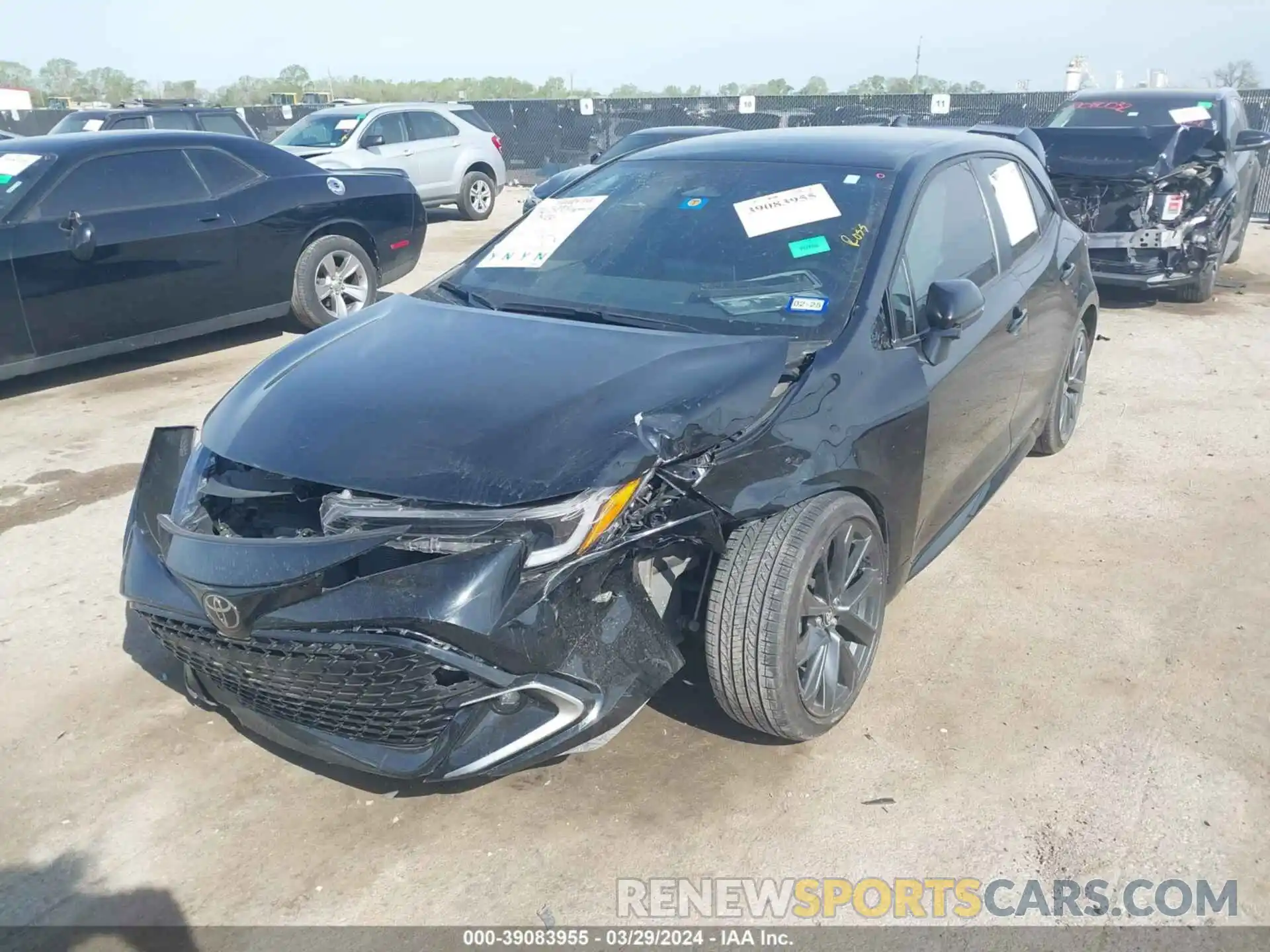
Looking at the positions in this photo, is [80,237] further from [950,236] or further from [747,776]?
[747,776]

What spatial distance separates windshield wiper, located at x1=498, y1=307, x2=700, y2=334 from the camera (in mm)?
3246

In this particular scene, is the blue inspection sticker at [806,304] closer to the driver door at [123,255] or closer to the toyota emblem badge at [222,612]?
the toyota emblem badge at [222,612]

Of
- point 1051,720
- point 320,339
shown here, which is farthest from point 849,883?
point 320,339

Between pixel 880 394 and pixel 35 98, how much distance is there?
1825 inches

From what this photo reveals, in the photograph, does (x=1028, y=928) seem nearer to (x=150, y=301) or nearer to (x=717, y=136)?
(x=717, y=136)

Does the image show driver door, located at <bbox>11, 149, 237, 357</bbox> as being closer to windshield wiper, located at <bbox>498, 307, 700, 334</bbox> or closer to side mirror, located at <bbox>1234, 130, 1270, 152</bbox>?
windshield wiper, located at <bbox>498, 307, 700, 334</bbox>

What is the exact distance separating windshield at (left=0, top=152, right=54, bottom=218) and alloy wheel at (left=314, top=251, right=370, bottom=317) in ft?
6.26

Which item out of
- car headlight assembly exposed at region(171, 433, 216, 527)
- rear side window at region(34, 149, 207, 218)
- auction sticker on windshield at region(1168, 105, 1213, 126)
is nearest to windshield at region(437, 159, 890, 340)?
car headlight assembly exposed at region(171, 433, 216, 527)

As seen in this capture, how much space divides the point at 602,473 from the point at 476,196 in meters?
13.4

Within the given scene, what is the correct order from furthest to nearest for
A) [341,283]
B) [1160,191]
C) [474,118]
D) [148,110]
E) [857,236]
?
[474,118], [148,110], [1160,191], [341,283], [857,236]

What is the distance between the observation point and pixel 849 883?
8.54 feet

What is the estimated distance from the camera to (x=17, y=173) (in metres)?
6.50

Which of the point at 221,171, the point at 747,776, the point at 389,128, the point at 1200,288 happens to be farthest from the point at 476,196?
the point at 747,776

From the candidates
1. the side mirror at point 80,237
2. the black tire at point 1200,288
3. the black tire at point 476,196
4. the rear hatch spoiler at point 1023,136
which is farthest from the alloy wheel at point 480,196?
the black tire at point 1200,288
